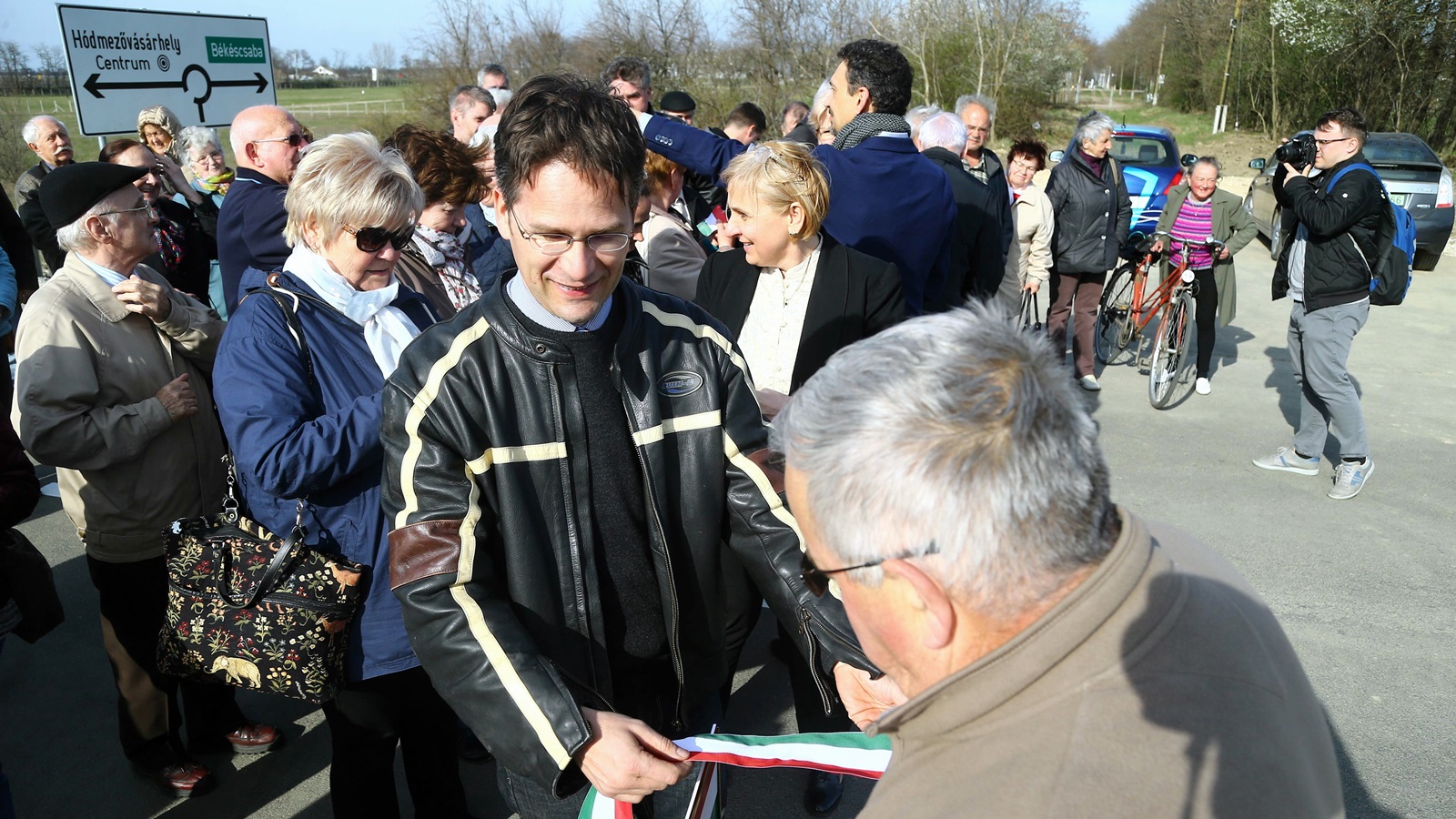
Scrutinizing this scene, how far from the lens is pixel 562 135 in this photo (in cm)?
164

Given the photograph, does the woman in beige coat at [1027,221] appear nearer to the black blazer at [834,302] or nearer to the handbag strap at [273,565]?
the black blazer at [834,302]

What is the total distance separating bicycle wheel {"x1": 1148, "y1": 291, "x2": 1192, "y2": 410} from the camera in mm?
7289

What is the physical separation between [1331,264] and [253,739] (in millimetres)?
6025

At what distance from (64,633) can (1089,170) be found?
724cm

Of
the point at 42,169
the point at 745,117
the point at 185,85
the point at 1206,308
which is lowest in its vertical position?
the point at 1206,308

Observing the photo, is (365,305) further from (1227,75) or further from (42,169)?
(1227,75)

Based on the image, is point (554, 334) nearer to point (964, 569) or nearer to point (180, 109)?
point (964, 569)

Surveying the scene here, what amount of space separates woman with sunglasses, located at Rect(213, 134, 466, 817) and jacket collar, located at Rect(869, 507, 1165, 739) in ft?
5.48

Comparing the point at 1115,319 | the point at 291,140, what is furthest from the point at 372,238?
the point at 1115,319

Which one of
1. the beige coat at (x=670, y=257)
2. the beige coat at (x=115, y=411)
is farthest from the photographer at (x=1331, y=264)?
the beige coat at (x=115, y=411)

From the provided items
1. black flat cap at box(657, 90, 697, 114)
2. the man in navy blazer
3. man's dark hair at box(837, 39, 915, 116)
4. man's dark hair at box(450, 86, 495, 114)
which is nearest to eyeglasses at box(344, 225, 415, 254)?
the man in navy blazer

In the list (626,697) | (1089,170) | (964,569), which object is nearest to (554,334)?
(626,697)

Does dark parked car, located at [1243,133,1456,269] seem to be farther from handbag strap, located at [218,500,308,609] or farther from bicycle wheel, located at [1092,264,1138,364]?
handbag strap, located at [218,500,308,609]

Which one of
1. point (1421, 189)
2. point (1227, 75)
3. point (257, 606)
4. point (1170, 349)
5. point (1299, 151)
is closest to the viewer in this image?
point (257, 606)
